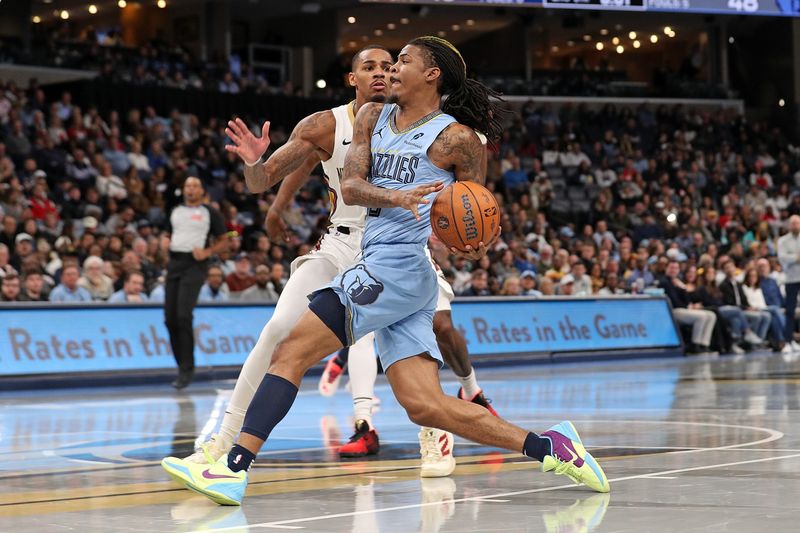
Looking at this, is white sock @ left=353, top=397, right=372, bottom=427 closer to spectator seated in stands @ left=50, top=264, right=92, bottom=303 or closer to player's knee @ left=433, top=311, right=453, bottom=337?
player's knee @ left=433, top=311, right=453, bottom=337

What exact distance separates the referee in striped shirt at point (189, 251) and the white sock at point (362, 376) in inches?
224

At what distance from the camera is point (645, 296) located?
2138 cm

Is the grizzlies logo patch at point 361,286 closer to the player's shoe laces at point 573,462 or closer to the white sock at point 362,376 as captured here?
the player's shoe laces at point 573,462

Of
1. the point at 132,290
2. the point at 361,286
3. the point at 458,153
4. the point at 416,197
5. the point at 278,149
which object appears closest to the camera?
the point at 416,197

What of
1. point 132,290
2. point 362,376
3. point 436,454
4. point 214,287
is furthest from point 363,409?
point 214,287

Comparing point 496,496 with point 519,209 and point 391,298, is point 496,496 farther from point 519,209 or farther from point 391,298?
point 519,209

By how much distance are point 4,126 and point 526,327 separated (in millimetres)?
10245

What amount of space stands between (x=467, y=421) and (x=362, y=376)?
2.27m

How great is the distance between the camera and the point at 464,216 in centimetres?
547

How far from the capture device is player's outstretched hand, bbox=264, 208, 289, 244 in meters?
7.55

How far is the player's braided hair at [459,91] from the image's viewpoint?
605cm

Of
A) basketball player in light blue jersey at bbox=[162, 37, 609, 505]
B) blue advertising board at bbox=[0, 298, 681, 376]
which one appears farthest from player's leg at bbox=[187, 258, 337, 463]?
blue advertising board at bbox=[0, 298, 681, 376]

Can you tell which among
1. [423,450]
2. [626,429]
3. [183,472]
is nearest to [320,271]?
[423,450]

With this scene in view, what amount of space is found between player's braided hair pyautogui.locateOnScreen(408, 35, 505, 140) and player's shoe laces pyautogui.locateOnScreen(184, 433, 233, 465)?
79.5 inches
